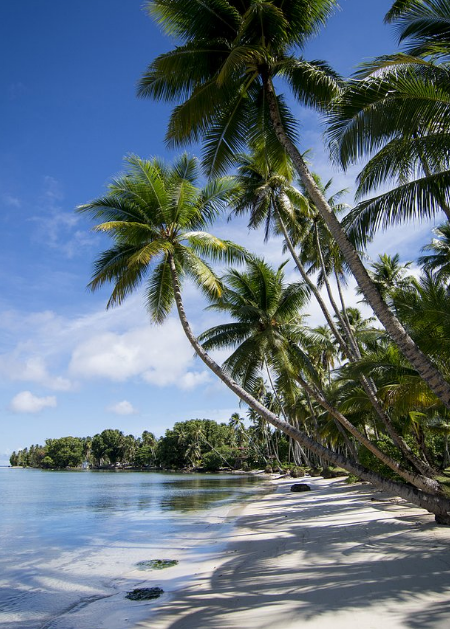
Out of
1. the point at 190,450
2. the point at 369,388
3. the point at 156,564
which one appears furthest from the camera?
the point at 190,450

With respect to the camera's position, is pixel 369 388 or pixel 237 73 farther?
pixel 369 388

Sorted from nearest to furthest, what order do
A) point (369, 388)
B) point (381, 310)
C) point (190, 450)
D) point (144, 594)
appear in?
point (381, 310) → point (144, 594) → point (369, 388) → point (190, 450)

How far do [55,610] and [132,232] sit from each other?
9.03 metres

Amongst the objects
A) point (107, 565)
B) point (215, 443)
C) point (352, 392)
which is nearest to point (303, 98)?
point (352, 392)

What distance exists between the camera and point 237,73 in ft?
29.8

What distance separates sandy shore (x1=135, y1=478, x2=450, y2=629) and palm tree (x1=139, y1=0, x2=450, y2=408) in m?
6.21

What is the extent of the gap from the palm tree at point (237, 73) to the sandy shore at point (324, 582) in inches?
244

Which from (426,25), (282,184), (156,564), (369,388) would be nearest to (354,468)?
(369,388)

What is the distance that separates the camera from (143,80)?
970cm

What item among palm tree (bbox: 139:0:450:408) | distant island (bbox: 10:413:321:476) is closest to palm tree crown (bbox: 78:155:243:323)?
palm tree (bbox: 139:0:450:408)

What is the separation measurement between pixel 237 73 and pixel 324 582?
992 centimetres

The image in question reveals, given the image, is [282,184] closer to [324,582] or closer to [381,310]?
[381,310]

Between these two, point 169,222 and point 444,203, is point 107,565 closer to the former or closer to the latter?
point 169,222

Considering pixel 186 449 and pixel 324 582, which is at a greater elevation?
pixel 186 449
